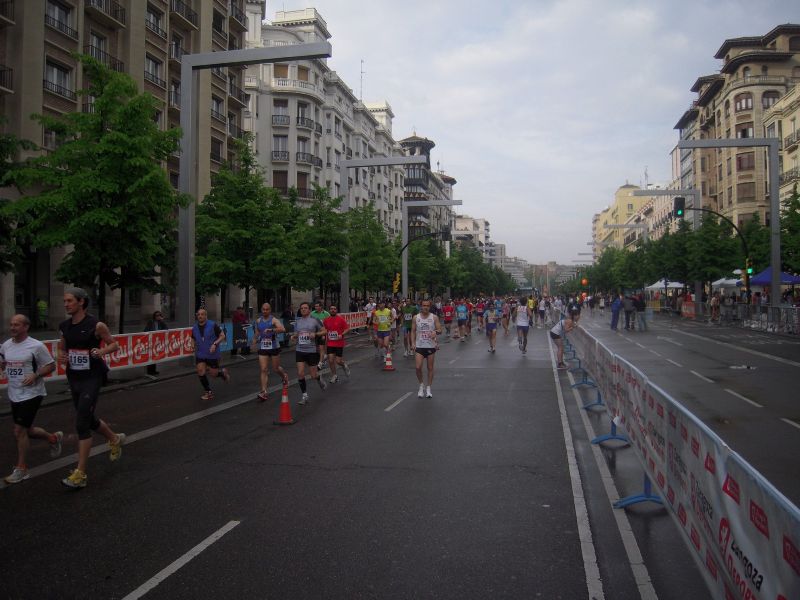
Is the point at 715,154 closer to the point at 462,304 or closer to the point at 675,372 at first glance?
the point at 462,304

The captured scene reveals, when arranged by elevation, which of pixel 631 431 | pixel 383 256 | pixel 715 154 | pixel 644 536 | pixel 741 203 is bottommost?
pixel 644 536

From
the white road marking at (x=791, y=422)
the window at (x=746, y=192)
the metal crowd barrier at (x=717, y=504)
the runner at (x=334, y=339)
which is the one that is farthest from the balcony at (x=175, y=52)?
the window at (x=746, y=192)

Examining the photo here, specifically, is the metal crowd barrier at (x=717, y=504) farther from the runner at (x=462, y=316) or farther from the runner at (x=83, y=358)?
the runner at (x=462, y=316)

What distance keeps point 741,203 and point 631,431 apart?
61.8 meters

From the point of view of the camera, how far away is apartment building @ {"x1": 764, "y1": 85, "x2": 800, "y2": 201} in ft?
154

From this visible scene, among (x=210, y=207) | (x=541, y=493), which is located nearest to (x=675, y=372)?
(x=541, y=493)

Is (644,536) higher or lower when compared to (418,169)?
lower

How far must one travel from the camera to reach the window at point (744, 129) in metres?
59.3

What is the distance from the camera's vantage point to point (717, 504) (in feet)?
11.8

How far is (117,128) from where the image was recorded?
15.0 metres

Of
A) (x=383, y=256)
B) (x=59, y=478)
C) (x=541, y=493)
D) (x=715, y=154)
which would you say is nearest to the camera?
(x=541, y=493)

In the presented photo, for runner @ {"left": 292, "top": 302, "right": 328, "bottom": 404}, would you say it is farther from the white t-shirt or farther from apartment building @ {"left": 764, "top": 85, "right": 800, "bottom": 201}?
apartment building @ {"left": 764, "top": 85, "right": 800, "bottom": 201}

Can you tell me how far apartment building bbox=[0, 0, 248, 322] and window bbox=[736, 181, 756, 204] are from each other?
46.0 metres

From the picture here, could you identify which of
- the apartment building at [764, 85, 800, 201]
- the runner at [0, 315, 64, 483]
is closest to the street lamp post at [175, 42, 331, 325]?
the runner at [0, 315, 64, 483]
